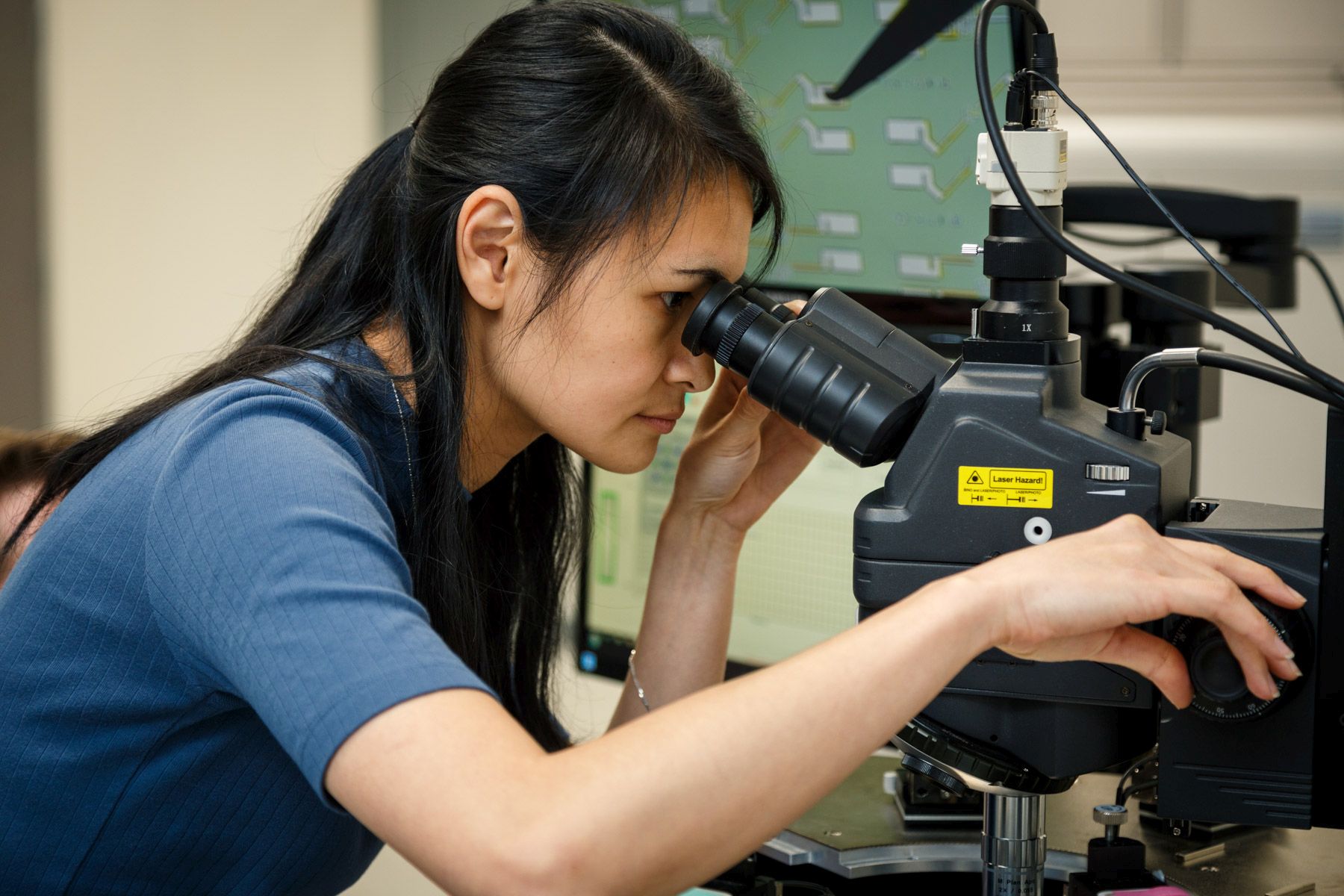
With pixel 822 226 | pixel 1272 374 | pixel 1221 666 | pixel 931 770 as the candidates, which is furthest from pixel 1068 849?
pixel 822 226

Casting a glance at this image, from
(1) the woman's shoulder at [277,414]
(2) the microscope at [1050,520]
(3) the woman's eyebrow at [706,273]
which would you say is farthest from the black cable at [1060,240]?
(1) the woman's shoulder at [277,414]

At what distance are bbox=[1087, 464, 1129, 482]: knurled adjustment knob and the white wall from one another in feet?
6.55

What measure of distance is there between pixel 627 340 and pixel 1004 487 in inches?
12.6

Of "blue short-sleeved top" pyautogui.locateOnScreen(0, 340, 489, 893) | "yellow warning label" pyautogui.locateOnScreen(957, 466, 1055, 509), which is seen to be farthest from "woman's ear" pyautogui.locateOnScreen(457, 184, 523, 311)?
"yellow warning label" pyautogui.locateOnScreen(957, 466, 1055, 509)

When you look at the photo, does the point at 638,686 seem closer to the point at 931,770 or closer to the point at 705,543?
the point at 705,543

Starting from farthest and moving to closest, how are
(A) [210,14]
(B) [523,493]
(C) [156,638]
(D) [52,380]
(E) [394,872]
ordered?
1. (D) [52,380]
2. (A) [210,14]
3. (E) [394,872]
4. (B) [523,493]
5. (C) [156,638]

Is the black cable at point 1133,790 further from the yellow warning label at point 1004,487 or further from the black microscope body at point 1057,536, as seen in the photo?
the yellow warning label at point 1004,487

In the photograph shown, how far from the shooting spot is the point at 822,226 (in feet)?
5.52

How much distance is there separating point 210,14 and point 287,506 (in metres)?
2.11

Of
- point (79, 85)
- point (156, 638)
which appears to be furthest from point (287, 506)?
point (79, 85)

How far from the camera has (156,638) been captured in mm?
882

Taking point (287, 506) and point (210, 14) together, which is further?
point (210, 14)

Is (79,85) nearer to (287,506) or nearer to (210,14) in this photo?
(210,14)

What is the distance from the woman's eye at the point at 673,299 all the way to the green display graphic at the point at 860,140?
20.0 inches
